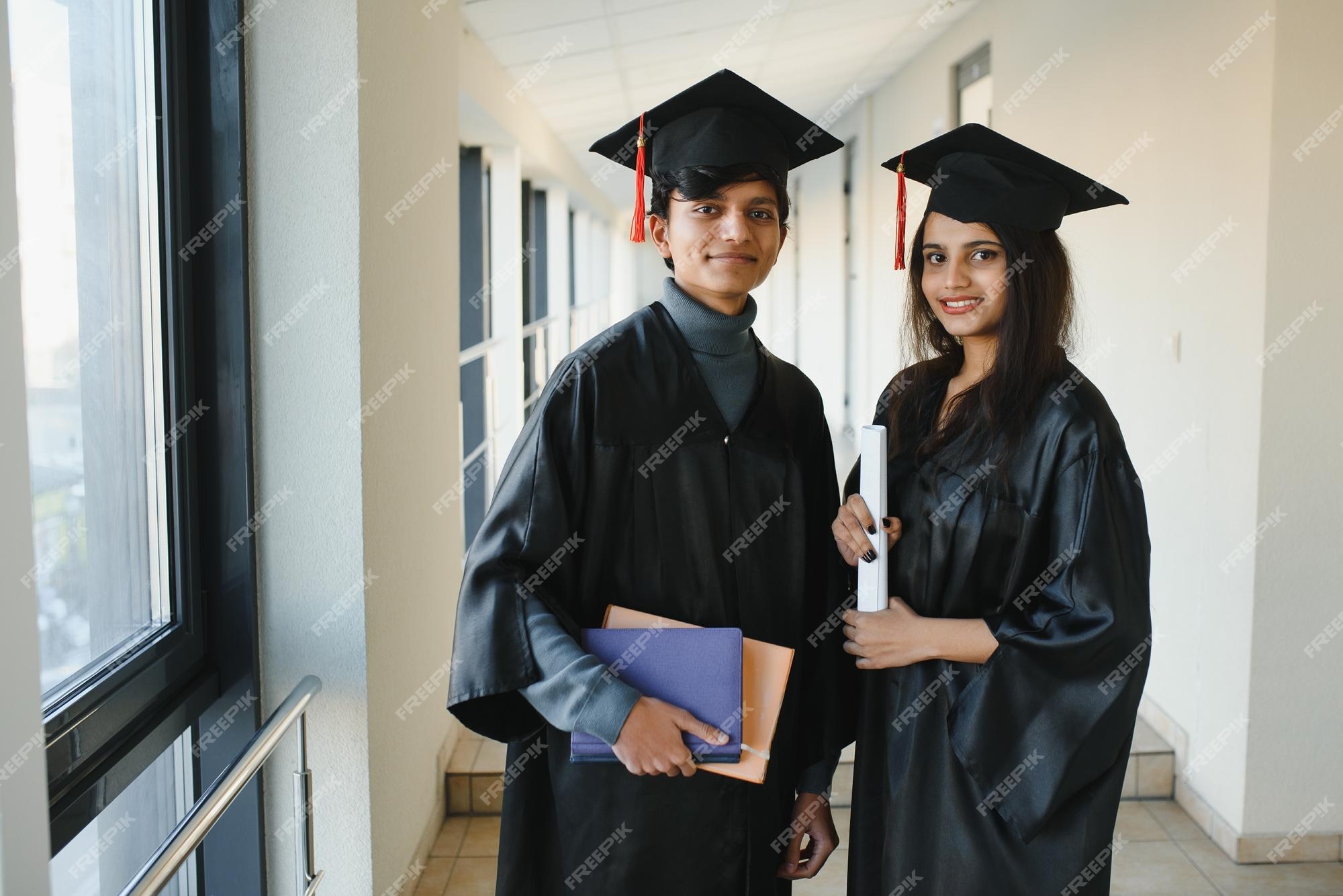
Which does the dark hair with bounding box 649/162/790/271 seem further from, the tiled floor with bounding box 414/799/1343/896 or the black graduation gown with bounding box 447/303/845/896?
the tiled floor with bounding box 414/799/1343/896

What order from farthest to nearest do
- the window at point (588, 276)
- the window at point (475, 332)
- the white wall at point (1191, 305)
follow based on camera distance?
the window at point (588, 276) < the window at point (475, 332) < the white wall at point (1191, 305)

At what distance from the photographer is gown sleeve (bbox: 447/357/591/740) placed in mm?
1521

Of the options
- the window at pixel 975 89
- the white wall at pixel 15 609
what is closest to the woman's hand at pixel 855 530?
the white wall at pixel 15 609

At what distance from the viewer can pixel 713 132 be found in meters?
1.64

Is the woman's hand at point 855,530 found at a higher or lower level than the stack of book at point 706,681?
higher

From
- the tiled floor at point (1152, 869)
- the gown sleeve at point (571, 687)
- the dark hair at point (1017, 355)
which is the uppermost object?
the dark hair at point (1017, 355)

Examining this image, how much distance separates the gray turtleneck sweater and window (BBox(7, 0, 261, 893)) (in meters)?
0.63

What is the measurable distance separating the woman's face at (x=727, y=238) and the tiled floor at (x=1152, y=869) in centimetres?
193

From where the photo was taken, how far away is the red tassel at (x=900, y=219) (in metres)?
1.88

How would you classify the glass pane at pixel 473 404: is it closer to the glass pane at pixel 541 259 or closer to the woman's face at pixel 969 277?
the glass pane at pixel 541 259

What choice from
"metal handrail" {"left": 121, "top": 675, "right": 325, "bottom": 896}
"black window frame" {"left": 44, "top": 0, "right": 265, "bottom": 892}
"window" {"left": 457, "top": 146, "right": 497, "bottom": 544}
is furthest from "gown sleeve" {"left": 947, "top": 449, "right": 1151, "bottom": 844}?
"window" {"left": 457, "top": 146, "right": 497, "bottom": 544}

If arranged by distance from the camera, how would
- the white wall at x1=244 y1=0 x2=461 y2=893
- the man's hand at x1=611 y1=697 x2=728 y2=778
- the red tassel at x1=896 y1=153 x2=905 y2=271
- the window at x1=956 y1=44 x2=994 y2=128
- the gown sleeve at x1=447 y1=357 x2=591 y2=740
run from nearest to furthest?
the man's hand at x1=611 y1=697 x2=728 y2=778 → the gown sleeve at x1=447 y1=357 x2=591 y2=740 → the red tassel at x1=896 y1=153 x2=905 y2=271 → the white wall at x1=244 y1=0 x2=461 y2=893 → the window at x1=956 y1=44 x2=994 y2=128

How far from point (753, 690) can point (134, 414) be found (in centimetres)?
109

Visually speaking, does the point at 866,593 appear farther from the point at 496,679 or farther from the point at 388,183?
the point at 388,183
